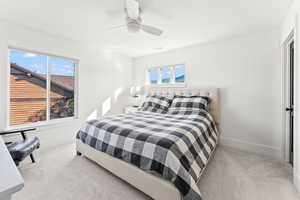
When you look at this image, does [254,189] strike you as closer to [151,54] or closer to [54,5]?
[54,5]

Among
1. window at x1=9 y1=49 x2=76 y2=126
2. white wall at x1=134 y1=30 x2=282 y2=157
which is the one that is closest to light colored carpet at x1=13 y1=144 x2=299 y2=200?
white wall at x1=134 y1=30 x2=282 y2=157

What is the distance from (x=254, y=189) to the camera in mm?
1702

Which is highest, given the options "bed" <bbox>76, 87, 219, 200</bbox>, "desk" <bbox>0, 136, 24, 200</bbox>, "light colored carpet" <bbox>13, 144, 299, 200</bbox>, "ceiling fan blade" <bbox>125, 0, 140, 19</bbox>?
"ceiling fan blade" <bbox>125, 0, 140, 19</bbox>

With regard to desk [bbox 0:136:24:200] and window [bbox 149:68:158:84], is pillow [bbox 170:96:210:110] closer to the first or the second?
window [bbox 149:68:158:84]

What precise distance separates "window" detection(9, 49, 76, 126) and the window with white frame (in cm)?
223

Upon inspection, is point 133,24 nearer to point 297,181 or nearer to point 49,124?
point 49,124

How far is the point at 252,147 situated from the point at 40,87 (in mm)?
4545

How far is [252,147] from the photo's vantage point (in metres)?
2.79

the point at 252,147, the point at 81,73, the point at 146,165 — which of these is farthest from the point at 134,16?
the point at 252,147

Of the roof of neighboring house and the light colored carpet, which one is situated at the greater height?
the roof of neighboring house

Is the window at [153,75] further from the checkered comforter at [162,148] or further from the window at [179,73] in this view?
the checkered comforter at [162,148]

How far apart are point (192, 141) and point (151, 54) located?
329 centimetres

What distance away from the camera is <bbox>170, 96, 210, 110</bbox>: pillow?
2.93 metres

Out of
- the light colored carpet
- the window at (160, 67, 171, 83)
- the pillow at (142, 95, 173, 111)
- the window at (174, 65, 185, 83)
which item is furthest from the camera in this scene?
the window at (160, 67, 171, 83)
